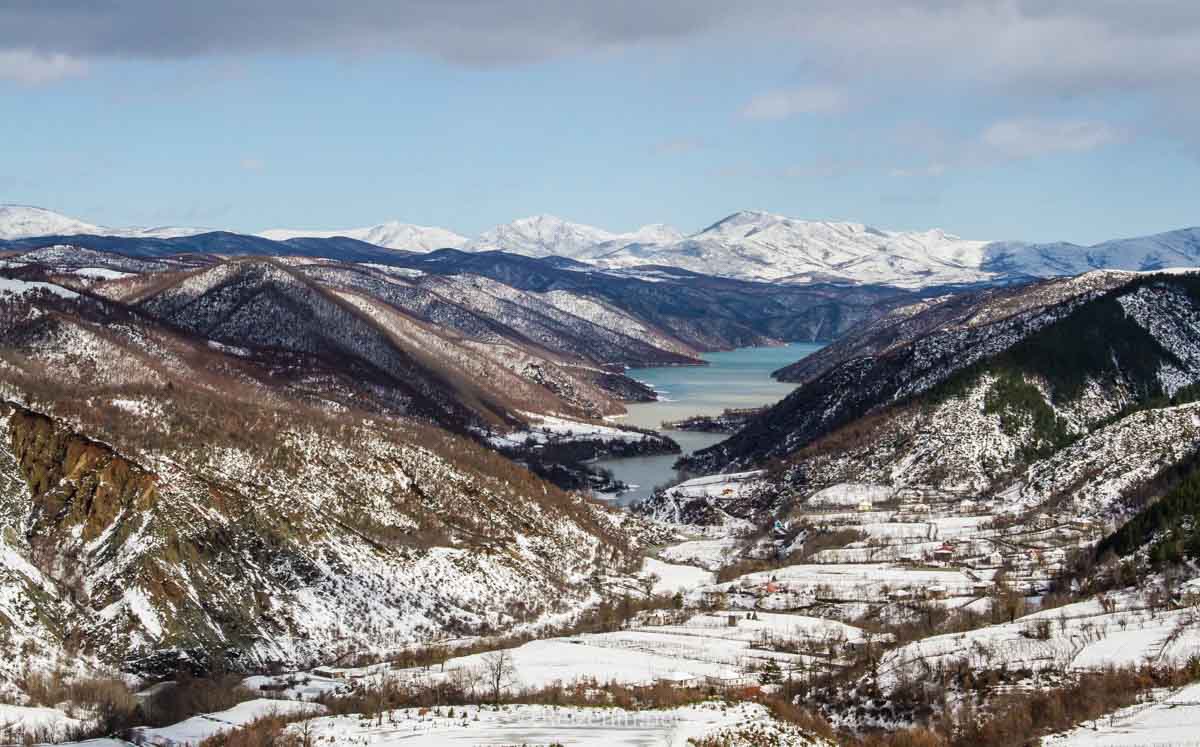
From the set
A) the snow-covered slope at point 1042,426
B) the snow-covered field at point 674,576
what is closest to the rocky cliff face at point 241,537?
the snow-covered field at point 674,576

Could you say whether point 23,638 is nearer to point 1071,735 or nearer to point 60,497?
point 60,497

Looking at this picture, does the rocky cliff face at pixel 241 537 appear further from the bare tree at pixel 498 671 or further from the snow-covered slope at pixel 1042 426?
the snow-covered slope at pixel 1042 426

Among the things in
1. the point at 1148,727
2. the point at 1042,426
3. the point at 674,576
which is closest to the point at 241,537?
the point at 674,576

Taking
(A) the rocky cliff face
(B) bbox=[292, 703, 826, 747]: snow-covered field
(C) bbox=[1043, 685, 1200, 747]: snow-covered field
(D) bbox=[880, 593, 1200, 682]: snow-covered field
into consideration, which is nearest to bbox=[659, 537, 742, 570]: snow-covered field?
(A) the rocky cliff face

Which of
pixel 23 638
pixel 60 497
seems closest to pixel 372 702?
pixel 23 638

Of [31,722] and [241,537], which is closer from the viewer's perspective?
[31,722]

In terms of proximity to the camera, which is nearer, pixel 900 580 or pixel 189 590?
pixel 189 590

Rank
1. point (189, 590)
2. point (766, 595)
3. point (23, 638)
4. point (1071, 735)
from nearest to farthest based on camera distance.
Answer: point (1071, 735) < point (23, 638) < point (189, 590) < point (766, 595)

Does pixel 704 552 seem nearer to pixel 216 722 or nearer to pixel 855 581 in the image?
pixel 855 581
